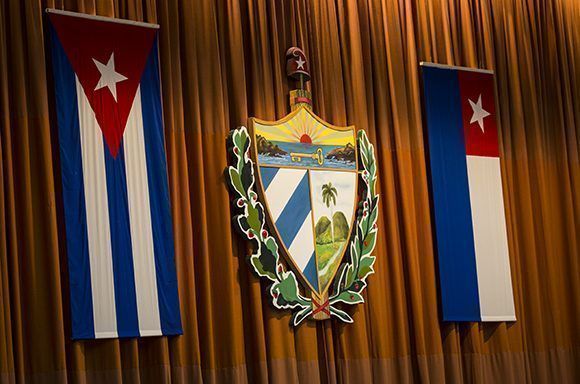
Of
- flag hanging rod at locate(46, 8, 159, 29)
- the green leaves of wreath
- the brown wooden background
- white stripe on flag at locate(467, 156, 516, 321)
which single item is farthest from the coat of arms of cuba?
white stripe on flag at locate(467, 156, 516, 321)

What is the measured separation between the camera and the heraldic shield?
21.7ft

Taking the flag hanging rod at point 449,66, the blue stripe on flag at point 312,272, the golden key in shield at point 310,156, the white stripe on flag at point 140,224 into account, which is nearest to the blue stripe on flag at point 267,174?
the golden key in shield at point 310,156

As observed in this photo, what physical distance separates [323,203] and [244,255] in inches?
26.9

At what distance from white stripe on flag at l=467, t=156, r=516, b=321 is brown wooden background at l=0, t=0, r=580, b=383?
0.45 ft

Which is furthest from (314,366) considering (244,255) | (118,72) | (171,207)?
(118,72)

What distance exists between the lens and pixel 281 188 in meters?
6.66

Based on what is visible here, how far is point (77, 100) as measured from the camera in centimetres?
595

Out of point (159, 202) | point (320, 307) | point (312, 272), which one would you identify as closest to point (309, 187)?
point (312, 272)

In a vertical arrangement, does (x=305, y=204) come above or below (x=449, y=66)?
below

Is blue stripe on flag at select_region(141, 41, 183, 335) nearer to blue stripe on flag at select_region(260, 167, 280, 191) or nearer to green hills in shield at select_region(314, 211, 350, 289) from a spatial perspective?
blue stripe on flag at select_region(260, 167, 280, 191)

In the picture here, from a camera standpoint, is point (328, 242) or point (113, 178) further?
point (328, 242)

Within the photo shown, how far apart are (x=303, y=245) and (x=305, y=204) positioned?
27 centimetres

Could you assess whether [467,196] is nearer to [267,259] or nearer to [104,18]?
[267,259]

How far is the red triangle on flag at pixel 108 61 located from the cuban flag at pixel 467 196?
233cm
